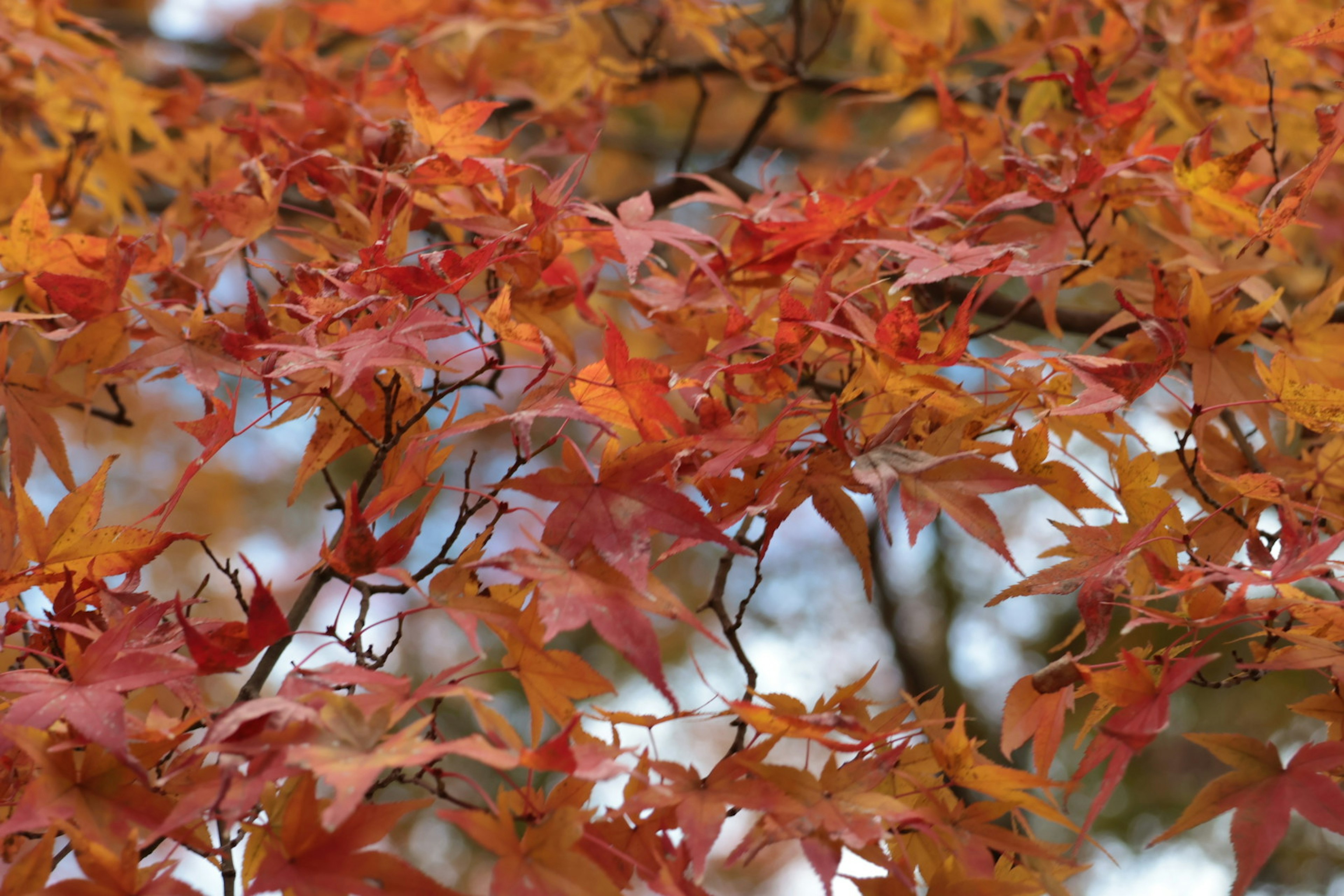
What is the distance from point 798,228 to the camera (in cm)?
100

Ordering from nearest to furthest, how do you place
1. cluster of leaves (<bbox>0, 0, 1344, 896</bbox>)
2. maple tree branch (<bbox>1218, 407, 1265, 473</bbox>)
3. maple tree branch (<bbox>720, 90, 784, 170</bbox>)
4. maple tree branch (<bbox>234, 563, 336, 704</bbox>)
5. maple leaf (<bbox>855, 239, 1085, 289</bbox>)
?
cluster of leaves (<bbox>0, 0, 1344, 896</bbox>), maple tree branch (<bbox>234, 563, 336, 704</bbox>), maple leaf (<bbox>855, 239, 1085, 289</bbox>), maple tree branch (<bbox>1218, 407, 1265, 473</bbox>), maple tree branch (<bbox>720, 90, 784, 170</bbox>)

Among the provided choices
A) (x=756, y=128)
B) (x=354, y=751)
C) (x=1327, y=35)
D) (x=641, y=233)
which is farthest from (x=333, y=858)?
(x=756, y=128)

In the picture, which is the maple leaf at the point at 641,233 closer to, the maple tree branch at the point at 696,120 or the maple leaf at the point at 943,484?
the maple leaf at the point at 943,484

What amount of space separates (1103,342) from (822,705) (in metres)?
0.73

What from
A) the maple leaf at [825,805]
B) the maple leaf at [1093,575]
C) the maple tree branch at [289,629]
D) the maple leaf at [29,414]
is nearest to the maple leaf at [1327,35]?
the maple leaf at [1093,575]

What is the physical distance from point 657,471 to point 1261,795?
45cm

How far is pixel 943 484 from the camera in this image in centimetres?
73

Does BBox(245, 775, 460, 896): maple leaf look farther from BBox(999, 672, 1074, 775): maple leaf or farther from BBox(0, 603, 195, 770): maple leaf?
BBox(999, 672, 1074, 775): maple leaf

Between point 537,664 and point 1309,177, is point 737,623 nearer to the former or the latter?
point 537,664

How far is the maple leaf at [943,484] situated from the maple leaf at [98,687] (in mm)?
464

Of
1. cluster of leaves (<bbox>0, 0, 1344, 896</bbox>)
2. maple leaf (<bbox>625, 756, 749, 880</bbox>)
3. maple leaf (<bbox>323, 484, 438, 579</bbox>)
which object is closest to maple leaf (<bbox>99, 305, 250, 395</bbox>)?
cluster of leaves (<bbox>0, 0, 1344, 896</bbox>)

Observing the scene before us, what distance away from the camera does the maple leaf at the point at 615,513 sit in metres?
0.66

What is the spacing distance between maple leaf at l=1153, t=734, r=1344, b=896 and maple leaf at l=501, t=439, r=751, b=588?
13.4 inches

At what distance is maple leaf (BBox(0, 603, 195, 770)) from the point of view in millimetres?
598
